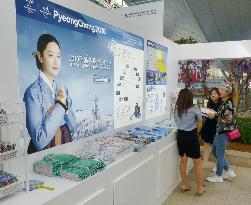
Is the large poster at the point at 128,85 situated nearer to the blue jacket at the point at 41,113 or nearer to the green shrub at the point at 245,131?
the blue jacket at the point at 41,113

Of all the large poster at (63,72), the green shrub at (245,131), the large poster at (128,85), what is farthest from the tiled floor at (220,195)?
the green shrub at (245,131)

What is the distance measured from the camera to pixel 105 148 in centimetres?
259

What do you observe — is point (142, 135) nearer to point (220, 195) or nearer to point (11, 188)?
point (220, 195)

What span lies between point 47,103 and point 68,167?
599 millimetres

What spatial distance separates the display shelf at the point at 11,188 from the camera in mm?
1542

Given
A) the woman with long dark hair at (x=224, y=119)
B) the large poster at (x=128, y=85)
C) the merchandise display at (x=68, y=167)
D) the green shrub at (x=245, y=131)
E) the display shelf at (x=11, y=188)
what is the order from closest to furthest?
the display shelf at (x=11, y=188) → the merchandise display at (x=68, y=167) → the large poster at (x=128, y=85) → the woman with long dark hair at (x=224, y=119) → the green shrub at (x=245, y=131)

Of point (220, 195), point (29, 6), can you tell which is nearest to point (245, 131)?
point (220, 195)

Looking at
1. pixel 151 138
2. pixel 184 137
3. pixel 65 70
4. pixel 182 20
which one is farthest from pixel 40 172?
pixel 182 20

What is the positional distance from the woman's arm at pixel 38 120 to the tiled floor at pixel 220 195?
6.59ft

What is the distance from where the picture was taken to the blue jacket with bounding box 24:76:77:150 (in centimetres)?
213

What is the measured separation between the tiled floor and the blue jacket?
6.57ft

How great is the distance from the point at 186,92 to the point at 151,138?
80 cm

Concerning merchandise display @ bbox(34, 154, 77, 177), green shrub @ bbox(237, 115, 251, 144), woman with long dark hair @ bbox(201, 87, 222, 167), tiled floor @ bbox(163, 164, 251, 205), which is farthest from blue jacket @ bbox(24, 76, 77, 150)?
green shrub @ bbox(237, 115, 251, 144)

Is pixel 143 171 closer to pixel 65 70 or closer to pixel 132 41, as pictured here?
pixel 65 70
